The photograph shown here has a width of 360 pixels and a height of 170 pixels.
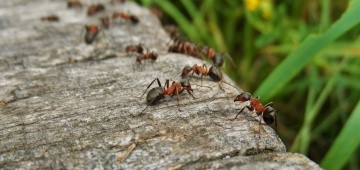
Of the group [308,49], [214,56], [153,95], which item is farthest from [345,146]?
[214,56]

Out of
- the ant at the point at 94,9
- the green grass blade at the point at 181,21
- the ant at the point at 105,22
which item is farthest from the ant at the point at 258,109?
the green grass blade at the point at 181,21

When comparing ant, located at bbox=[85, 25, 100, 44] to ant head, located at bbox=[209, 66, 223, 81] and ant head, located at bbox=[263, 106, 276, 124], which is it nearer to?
ant head, located at bbox=[209, 66, 223, 81]

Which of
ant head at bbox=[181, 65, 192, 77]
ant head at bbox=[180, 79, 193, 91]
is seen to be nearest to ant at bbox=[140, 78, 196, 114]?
ant head at bbox=[180, 79, 193, 91]

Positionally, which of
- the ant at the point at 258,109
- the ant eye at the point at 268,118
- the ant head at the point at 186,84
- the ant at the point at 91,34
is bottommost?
the ant eye at the point at 268,118

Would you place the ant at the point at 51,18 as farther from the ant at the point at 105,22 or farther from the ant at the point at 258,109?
the ant at the point at 258,109

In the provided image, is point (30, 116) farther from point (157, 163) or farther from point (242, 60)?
point (242, 60)

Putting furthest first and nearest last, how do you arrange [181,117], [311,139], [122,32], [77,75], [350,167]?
[311,139] < [350,167] < [122,32] < [77,75] < [181,117]

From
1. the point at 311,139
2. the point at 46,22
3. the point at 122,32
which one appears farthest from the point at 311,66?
the point at 46,22
